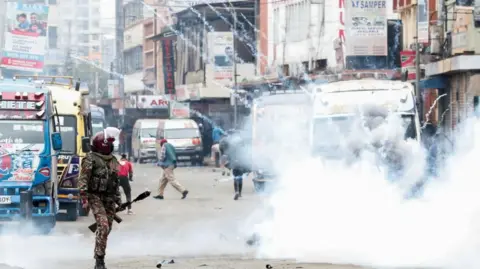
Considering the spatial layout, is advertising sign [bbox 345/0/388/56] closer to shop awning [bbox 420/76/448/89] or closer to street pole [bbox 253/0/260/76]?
shop awning [bbox 420/76/448/89]

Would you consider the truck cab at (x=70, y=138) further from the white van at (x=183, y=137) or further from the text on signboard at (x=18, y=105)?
the white van at (x=183, y=137)

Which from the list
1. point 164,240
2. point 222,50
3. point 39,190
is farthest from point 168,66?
point 164,240

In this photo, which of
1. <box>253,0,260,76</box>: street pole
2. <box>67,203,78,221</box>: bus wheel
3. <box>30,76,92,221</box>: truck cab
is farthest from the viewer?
<box>253,0,260,76</box>: street pole

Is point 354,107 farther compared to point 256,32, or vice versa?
point 256,32

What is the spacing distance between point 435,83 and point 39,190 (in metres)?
25.2

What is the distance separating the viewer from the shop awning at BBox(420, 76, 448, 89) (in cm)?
4178

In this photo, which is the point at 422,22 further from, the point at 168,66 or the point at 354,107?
the point at 168,66

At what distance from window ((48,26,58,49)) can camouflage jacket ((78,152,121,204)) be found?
4498 centimetres

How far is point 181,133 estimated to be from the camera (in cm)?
5272

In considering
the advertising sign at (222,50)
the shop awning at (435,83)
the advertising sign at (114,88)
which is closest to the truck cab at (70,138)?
the shop awning at (435,83)

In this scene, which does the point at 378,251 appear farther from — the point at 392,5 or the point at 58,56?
the point at 58,56

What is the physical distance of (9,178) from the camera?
1916 centimetres

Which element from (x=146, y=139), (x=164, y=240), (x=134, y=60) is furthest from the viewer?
(x=134, y=60)

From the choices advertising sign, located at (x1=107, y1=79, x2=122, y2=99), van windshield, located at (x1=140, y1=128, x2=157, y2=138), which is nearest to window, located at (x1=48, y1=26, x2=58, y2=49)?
van windshield, located at (x1=140, y1=128, x2=157, y2=138)
